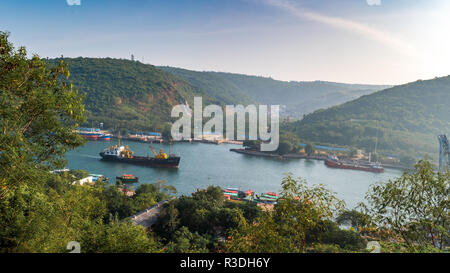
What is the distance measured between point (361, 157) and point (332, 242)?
16.2 metres

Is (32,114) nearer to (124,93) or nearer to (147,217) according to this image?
(147,217)

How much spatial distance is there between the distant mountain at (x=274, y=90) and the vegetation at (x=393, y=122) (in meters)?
31.7

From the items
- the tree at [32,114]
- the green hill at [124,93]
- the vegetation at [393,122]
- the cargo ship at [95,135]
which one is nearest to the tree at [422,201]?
the tree at [32,114]

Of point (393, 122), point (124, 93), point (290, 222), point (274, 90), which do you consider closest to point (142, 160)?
point (290, 222)

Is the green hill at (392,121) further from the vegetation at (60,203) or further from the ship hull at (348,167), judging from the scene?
the vegetation at (60,203)

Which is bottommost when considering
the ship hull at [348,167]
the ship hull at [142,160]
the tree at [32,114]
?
the ship hull at [348,167]

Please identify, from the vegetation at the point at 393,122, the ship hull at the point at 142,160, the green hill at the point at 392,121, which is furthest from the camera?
the green hill at the point at 392,121

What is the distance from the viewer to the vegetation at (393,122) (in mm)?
21594

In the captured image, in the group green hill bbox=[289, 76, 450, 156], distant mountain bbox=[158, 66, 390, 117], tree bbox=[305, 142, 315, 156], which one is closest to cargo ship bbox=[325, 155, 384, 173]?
tree bbox=[305, 142, 315, 156]

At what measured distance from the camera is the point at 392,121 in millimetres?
26062

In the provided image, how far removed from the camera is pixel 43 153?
8.09 feet
